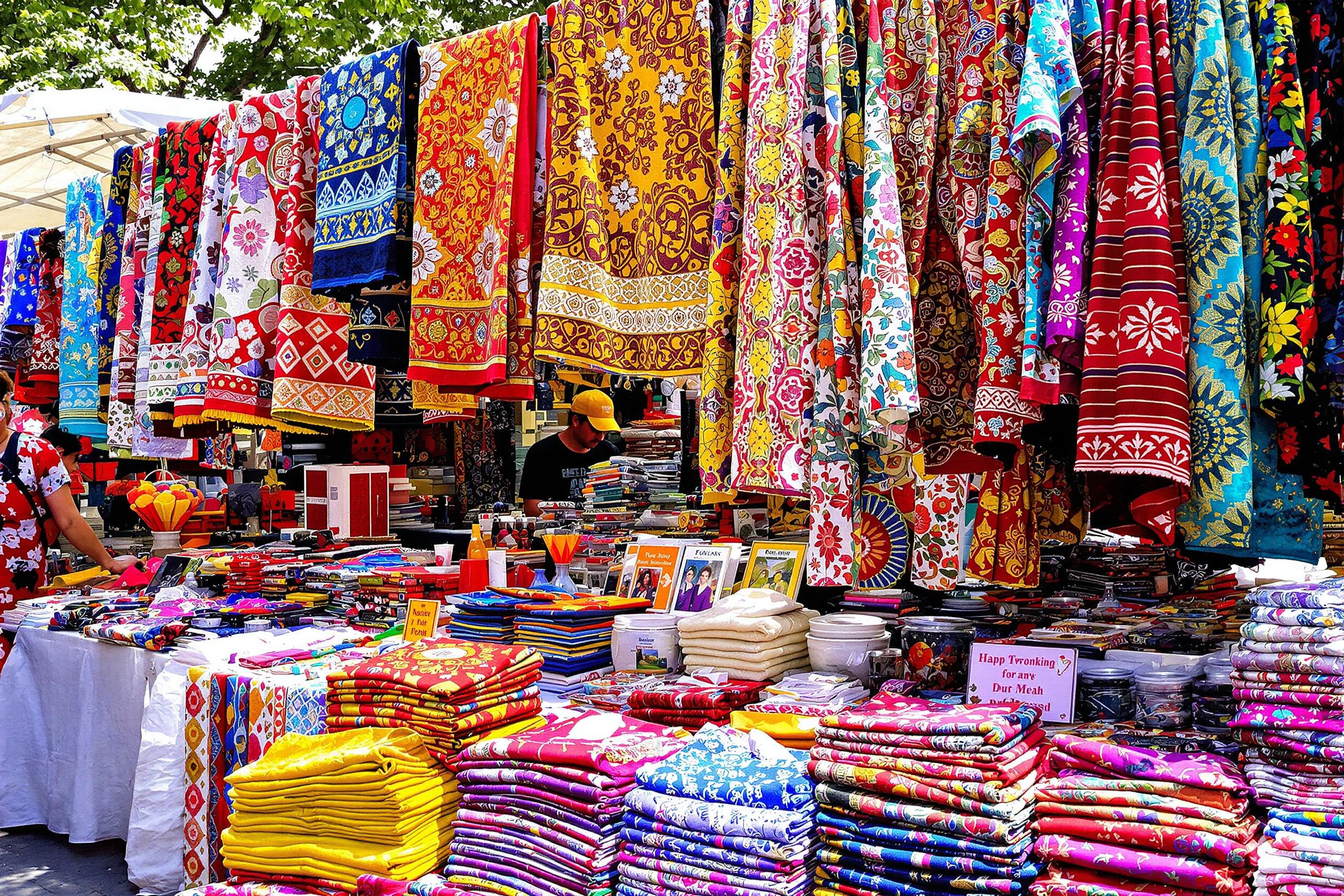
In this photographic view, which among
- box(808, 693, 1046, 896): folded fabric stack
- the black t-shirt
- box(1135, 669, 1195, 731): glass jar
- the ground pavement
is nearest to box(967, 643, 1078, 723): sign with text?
box(1135, 669, 1195, 731): glass jar

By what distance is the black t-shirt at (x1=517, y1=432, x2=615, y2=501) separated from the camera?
6.60m

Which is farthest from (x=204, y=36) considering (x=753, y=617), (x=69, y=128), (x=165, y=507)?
(x=753, y=617)

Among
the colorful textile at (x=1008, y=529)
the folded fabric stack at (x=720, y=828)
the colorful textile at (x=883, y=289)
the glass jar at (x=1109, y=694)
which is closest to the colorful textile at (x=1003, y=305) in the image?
A: the colorful textile at (x=883, y=289)

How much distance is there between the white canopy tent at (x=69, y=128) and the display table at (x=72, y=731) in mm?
2359

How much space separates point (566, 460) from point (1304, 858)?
5.28m

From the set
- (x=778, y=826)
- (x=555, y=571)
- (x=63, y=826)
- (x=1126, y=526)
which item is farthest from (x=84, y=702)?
(x=1126, y=526)

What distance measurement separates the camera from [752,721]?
93.5 inches

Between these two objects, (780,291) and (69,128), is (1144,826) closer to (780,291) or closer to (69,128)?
(780,291)

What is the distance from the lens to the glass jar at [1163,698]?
7.17 feet

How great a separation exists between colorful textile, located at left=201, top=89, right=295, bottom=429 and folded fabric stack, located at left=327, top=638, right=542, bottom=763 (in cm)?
128

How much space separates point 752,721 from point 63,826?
345 centimetres

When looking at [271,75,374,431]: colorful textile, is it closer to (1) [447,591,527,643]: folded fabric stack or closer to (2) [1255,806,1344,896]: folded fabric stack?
(1) [447,591,527,643]: folded fabric stack

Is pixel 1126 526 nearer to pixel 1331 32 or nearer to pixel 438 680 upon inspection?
pixel 1331 32

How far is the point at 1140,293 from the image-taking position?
1.91m
